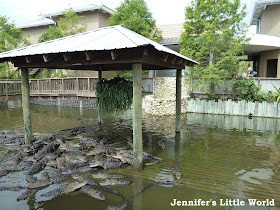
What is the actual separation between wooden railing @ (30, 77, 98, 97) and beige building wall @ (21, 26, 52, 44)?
897 centimetres

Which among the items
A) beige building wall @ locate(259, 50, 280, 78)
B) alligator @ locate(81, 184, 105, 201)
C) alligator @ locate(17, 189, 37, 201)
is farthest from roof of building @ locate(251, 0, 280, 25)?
alligator @ locate(17, 189, 37, 201)

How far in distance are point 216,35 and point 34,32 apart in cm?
2193

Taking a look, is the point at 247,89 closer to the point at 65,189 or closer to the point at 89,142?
the point at 89,142

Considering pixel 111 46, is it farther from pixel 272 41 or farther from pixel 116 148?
pixel 272 41

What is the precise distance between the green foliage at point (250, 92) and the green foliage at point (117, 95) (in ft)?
32.7

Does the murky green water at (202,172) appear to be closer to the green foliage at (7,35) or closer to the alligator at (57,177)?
the alligator at (57,177)

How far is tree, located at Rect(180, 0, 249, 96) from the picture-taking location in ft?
43.5

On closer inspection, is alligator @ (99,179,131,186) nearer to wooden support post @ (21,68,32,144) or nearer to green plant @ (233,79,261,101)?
wooden support post @ (21,68,32,144)

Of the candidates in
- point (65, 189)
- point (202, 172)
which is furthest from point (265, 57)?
point (65, 189)

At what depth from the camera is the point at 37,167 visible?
5395 mm

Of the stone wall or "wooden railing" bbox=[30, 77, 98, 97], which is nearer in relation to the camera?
the stone wall

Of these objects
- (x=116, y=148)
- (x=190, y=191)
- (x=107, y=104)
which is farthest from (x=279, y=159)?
(x=107, y=104)

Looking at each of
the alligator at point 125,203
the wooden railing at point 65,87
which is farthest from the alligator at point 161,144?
the wooden railing at point 65,87

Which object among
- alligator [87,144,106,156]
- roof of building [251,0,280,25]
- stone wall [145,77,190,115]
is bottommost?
alligator [87,144,106,156]
